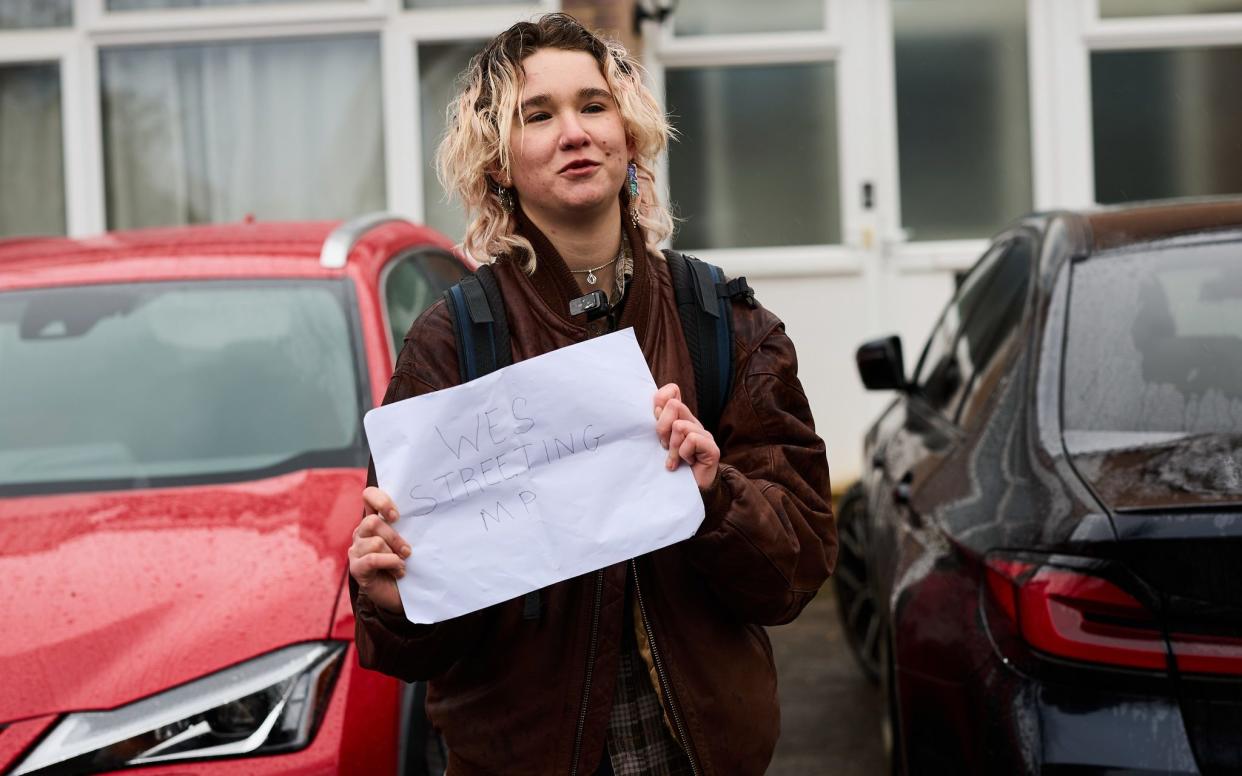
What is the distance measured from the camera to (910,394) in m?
4.77

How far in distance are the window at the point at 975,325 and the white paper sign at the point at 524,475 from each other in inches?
73.1

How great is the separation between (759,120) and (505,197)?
6600 mm

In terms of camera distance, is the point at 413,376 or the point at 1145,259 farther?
the point at 1145,259

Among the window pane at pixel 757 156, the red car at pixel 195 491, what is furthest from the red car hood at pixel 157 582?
the window pane at pixel 757 156

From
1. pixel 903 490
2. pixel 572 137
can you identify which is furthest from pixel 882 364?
pixel 572 137

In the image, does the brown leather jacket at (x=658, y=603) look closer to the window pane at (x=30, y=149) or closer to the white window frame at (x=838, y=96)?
the white window frame at (x=838, y=96)

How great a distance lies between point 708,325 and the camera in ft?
7.23

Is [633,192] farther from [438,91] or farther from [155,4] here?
[155,4]

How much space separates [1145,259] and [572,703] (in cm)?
215

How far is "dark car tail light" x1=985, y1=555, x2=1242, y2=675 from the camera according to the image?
8.50 feet

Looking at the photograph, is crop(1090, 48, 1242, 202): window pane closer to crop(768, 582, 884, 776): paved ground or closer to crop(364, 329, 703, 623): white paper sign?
crop(768, 582, 884, 776): paved ground

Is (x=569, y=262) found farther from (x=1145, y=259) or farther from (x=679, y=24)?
(x=679, y=24)

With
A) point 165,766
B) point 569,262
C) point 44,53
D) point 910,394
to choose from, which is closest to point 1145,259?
point 910,394

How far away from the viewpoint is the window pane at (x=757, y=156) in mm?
8656
